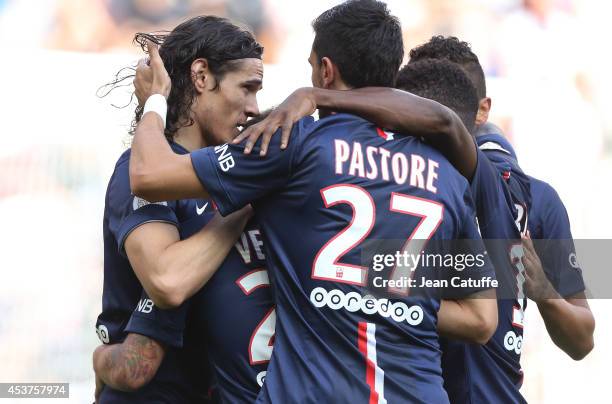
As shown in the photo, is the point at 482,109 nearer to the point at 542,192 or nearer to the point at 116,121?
the point at 542,192

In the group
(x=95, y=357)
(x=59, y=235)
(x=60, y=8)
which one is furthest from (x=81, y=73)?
(x=95, y=357)

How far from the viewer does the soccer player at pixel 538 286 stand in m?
3.42

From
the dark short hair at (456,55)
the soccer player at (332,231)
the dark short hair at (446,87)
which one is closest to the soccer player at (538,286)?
the dark short hair at (456,55)

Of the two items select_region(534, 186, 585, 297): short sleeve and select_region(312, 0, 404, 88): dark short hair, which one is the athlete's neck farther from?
select_region(534, 186, 585, 297): short sleeve

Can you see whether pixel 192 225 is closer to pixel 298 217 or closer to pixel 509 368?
pixel 298 217

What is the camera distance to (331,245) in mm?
2711

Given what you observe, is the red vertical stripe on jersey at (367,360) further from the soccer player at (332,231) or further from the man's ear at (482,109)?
the man's ear at (482,109)

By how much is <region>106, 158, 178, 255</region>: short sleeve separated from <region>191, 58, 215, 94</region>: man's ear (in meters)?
0.42

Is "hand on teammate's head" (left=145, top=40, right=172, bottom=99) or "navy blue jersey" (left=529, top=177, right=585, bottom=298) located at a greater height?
"hand on teammate's head" (left=145, top=40, right=172, bottom=99)

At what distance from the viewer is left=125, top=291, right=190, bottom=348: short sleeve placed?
2.94m

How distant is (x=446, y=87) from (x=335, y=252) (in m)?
1.09

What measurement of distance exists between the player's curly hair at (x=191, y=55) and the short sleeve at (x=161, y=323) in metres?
0.67

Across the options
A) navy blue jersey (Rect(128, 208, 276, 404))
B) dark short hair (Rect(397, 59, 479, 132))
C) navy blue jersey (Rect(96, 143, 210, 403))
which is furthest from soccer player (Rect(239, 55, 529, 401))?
navy blue jersey (Rect(96, 143, 210, 403))

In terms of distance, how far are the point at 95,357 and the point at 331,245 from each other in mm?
941
